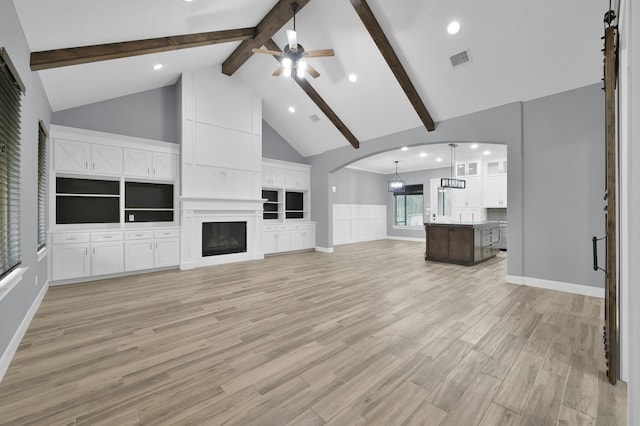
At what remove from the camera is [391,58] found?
4.51m

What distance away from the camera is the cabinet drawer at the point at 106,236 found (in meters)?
4.74

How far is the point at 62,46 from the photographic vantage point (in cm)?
327

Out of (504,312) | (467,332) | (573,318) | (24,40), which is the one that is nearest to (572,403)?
(467,332)

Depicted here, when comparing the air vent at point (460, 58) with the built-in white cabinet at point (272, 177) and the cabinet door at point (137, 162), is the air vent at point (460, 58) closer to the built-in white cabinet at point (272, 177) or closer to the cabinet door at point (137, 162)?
the built-in white cabinet at point (272, 177)

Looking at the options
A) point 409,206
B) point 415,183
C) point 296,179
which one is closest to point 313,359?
point 296,179

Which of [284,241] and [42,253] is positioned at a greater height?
[42,253]

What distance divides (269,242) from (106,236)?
3.65 metres

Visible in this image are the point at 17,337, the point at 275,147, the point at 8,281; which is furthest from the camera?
the point at 275,147

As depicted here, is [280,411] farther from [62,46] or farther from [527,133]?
[527,133]

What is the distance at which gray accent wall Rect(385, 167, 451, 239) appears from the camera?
10.7m

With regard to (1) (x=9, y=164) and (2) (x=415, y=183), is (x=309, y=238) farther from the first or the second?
(1) (x=9, y=164)


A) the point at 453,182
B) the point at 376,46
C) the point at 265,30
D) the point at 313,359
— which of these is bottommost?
the point at 313,359

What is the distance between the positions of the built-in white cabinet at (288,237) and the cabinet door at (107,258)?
324cm

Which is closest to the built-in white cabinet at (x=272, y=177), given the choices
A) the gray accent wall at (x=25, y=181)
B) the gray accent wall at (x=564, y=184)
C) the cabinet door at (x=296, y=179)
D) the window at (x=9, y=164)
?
the cabinet door at (x=296, y=179)
